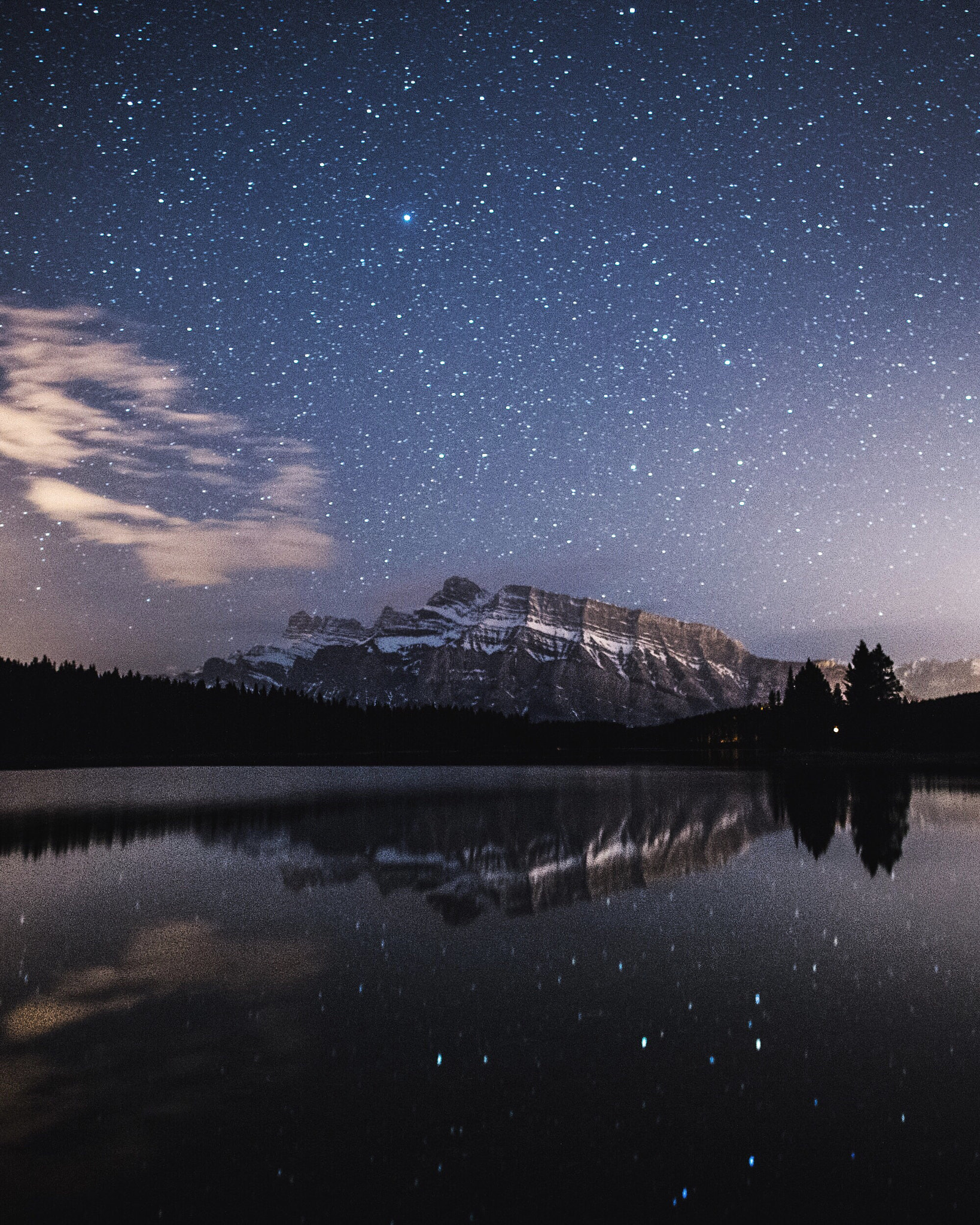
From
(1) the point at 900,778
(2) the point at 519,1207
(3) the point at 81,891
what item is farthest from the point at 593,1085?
(1) the point at 900,778

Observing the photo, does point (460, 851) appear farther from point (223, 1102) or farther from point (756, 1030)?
point (223, 1102)

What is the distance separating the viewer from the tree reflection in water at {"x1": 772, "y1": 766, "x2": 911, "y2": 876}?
27.4 m

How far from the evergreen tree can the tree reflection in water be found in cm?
6576

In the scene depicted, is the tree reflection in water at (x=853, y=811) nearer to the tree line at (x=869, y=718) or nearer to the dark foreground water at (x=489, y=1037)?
the dark foreground water at (x=489, y=1037)

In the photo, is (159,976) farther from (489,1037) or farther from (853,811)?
(853,811)

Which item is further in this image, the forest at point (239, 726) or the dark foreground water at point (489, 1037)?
the forest at point (239, 726)

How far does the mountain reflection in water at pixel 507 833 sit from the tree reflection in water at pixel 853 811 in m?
0.14

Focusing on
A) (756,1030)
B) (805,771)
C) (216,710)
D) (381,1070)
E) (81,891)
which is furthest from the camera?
(216,710)

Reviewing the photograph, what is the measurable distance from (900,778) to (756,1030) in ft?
219

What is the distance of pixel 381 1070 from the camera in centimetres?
978

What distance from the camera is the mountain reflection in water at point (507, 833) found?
850 inches

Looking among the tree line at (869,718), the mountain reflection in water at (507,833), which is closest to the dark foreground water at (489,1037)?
the mountain reflection in water at (507,833)

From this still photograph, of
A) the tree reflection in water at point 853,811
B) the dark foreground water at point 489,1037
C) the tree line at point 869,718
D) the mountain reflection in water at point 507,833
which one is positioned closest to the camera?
the dark foreground water at point 489,1037

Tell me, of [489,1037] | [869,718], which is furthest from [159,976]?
[869,718]
